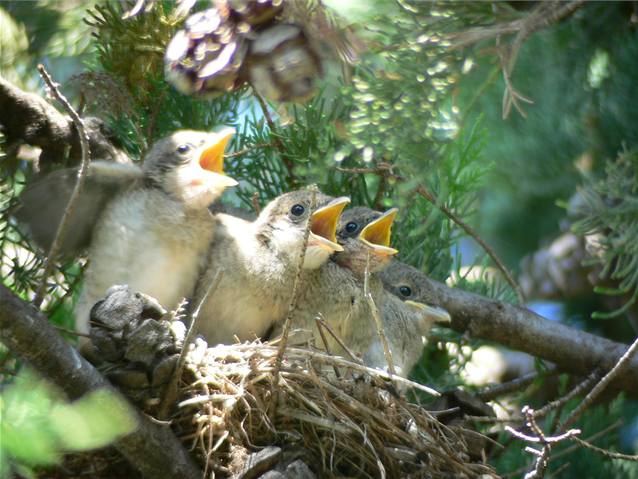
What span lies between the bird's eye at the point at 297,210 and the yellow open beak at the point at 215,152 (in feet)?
0.84

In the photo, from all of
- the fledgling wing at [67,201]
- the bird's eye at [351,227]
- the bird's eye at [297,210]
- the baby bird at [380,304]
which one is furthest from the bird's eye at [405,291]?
the fledgling wing at [67,201]

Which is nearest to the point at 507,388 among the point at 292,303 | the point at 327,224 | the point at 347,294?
the point at 347,294

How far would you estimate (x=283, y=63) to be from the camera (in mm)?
2012

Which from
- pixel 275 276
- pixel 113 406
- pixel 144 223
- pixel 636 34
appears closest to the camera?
pixel 113 406

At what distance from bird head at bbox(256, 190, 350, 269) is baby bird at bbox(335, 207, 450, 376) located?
18 centimetres

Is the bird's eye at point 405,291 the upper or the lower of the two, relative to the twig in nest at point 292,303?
lower

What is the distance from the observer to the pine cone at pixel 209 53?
6.77ft

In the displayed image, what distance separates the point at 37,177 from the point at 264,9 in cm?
106

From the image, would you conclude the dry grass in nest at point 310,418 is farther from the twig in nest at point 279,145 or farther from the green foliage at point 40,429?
the green foliage at point 40,429

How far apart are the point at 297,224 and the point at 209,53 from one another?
902 mm

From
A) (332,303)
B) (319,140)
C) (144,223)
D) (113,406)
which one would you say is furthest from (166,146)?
(113,406)

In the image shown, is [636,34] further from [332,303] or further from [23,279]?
[23,279]

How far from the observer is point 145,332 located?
203cm

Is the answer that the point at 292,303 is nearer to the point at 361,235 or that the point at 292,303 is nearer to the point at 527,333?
the point at 361,235
